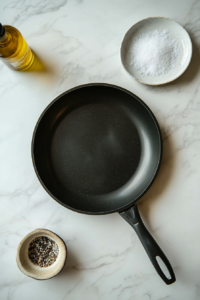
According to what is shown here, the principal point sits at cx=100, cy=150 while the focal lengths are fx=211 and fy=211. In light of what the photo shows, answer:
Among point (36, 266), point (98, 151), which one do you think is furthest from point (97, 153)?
point (36, 266)

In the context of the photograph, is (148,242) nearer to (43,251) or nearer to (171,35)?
(43,251)

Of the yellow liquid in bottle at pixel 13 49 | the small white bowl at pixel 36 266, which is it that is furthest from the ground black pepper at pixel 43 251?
the yellow liquid in bottle at pixel 13 49

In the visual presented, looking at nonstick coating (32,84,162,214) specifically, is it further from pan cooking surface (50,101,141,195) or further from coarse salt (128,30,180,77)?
coarse salt (128,30,180,77)

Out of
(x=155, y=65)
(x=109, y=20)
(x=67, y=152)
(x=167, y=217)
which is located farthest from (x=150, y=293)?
A: (x=109, y=20)

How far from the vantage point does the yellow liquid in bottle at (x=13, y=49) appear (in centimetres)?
62

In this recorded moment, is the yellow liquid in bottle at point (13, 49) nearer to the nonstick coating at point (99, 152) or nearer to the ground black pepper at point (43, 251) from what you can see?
the nonstick coating at point (99, 152)

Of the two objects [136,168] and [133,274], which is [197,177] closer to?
[136,168]

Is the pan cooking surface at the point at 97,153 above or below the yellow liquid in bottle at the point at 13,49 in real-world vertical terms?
below

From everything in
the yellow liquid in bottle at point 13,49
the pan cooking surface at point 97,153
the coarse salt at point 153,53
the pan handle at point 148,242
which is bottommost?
the pan handle at point 148,242

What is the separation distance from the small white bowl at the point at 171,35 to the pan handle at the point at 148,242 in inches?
16.8

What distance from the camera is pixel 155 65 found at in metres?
0.70

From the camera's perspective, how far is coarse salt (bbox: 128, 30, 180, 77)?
694 millimetres

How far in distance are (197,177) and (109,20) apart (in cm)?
62

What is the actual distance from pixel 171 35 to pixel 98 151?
46 cm
